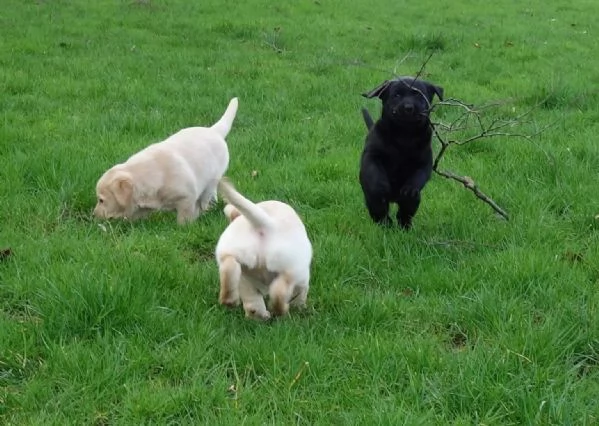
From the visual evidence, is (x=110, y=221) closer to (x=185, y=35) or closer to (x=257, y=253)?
(x=257, y=253)

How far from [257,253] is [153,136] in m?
3.85

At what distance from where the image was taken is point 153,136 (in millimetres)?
6945

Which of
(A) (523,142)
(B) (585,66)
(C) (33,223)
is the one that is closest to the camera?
(C) (33,223)

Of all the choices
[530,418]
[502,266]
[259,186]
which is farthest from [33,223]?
[530,418]

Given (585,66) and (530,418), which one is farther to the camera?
(585,66)

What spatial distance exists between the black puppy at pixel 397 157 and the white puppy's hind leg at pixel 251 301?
1.58 m

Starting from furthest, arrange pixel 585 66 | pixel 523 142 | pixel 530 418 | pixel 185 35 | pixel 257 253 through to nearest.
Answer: pixel 185 35
pixel 585 66
pixel 523 142
pixel 257 253
pixel 530 418

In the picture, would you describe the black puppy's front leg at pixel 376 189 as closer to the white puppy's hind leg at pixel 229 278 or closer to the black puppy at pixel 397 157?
the black puppy at pixel 397 157

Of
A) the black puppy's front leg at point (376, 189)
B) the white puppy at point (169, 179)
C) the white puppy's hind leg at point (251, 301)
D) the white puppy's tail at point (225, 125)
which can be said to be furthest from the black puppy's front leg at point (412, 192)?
the white puppy's tail at point (225, 125)

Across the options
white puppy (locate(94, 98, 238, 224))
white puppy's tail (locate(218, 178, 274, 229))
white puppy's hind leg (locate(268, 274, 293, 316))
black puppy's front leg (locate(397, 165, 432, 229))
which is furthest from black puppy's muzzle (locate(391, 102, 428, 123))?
white puppy's hind leg (locate(268, 274, 293, 316))

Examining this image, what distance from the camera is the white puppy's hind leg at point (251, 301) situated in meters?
3.57

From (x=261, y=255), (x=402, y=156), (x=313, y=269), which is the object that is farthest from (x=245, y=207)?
(x=402, y=156)

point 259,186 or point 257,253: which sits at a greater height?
point 257,253

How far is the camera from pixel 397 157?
16.4 ft
